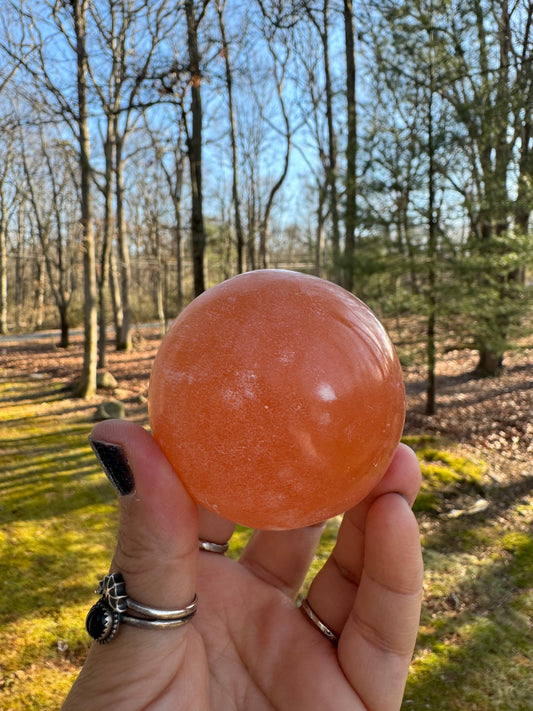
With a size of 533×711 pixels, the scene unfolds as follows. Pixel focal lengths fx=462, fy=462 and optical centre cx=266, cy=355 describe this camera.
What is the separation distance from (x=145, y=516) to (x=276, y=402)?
60 centimetres

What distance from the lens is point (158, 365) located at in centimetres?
171

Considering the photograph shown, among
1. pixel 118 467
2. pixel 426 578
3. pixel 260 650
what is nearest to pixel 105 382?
pixel 426 578

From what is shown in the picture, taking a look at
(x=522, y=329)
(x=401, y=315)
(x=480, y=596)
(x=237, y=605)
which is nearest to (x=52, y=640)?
(x=237, y=605)

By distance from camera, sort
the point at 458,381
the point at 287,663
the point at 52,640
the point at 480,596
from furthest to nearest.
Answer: the point at 458,381
the point at 480,596
the point at 52,640
the point at 287,663

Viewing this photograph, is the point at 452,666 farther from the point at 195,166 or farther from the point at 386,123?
the point at 386,123

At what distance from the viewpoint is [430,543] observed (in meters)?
5.47

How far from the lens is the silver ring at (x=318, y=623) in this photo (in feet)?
6.88

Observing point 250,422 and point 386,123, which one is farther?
point 386,123

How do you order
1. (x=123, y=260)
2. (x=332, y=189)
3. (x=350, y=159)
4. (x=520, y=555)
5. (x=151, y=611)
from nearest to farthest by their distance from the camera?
1. (x=151, y=611)
2. (x=520, y=555)
3. (x=350, y=159)
4. (x=332, y=189)
5. (x=123, y=260)

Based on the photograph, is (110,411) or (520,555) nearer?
(520,555)

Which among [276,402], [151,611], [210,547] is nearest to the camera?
[276,402]

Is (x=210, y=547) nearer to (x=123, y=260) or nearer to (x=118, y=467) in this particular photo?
(x=118, y=467)

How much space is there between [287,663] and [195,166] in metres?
7.91

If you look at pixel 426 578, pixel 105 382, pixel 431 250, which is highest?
pixel 431 250
